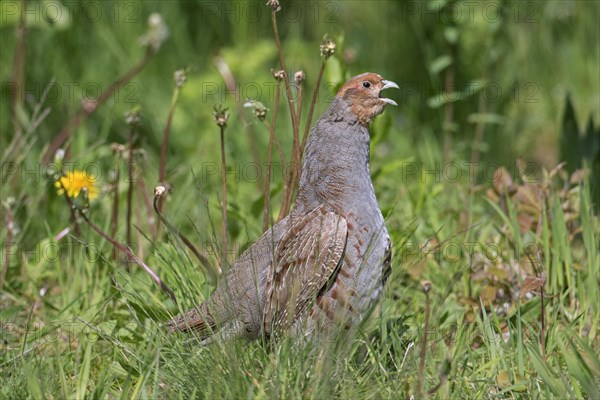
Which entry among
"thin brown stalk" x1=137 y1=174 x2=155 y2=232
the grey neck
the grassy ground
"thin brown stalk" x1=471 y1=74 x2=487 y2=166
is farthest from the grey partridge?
"thin brown stalk" x1=471 y1=74 x2=487 y2=166

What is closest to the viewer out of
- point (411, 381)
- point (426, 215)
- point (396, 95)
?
point (411, 381)

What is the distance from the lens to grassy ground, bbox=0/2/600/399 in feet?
11.0

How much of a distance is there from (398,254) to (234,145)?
2.55 meters

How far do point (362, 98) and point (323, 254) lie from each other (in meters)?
0.71

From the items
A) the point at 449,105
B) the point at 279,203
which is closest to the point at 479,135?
the point at 449,105

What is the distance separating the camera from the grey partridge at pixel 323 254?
12.1 feet

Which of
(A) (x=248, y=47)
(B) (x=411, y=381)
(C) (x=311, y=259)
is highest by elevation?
(A) (x=248, y=47)

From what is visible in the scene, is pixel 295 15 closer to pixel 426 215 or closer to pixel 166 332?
pixel 426 215

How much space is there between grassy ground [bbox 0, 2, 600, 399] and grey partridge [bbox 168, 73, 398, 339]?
0.12 metres

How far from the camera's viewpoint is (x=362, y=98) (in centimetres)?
398

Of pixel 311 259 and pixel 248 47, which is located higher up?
pixel 248 47

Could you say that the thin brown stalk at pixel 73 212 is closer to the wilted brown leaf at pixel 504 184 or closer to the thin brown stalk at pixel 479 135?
the wilted brown leaf at pixel 504 184

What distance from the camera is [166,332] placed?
147 inches

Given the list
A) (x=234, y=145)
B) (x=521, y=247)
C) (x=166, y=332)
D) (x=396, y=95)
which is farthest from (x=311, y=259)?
(x=396, y=95)
